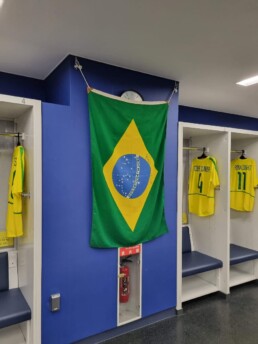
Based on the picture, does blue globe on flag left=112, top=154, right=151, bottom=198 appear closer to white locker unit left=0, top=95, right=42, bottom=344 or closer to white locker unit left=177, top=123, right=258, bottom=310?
white locker unit left=177, top=123, right=258, bottom=310

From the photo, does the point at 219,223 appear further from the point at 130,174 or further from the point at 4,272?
the point at 4,272

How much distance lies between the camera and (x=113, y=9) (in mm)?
1639

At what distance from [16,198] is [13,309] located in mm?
882

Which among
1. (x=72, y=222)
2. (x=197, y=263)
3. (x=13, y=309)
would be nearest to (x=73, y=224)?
(x=72, y=222)

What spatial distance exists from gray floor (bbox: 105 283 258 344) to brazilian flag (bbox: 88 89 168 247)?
92 cm

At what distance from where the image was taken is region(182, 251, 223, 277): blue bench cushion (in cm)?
304

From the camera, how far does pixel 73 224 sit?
229cm


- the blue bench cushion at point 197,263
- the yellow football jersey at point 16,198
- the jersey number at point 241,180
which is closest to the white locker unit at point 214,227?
the blue bench cushion at point 197,263

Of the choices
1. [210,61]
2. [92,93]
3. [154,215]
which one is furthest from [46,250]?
[210,61]

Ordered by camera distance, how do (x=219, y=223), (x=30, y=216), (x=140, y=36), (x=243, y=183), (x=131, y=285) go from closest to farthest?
(x=140, y=36) < (x=30, y=216) < (x=131, y=285) < (x=219, y=223) < (x=243, y=183)

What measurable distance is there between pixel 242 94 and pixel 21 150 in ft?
9.23

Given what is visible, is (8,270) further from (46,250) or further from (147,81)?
(147,81)

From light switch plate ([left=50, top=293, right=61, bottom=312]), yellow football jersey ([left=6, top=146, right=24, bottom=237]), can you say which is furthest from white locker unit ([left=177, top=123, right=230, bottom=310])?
yellow football jersey ([left=6, top=146, right=24, bottom=237])

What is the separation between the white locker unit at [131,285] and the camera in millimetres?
2564
